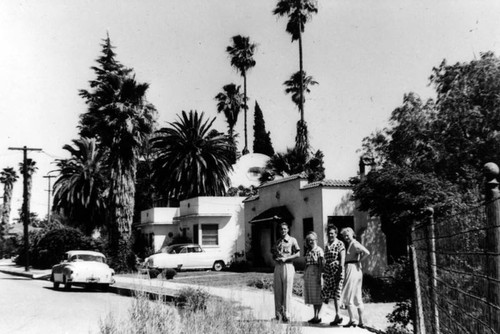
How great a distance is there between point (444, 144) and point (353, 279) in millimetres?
14377

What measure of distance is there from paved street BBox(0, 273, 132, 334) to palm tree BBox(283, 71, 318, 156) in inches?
964

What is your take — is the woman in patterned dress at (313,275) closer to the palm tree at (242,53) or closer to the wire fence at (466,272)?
the wire fence at (466,272)

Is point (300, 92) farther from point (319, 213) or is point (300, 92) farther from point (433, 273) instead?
point (433, 273)

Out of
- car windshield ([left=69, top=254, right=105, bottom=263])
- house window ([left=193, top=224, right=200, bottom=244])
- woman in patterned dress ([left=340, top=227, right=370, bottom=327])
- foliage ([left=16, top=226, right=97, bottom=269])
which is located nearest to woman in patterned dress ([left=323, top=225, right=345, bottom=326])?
woman in patterned dress ([left=340, top=227, right=370, bottom=327])

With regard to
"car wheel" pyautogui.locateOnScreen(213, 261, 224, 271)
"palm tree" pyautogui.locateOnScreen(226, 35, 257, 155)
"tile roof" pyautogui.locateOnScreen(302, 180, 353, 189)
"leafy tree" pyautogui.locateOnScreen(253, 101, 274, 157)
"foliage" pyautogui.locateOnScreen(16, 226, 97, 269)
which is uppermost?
"palm tree" pyautogui.locateOnScreen(226, 35, 257, 155)

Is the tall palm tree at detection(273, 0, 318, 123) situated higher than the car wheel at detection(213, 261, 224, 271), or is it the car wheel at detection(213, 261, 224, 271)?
the tall palm tree at detection(273, 0, 318, 123)

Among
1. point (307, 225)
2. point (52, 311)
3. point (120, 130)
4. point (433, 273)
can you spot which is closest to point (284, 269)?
point (433, 273)

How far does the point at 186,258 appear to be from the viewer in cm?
3077

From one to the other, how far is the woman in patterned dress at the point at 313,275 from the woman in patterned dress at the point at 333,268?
0.91ft

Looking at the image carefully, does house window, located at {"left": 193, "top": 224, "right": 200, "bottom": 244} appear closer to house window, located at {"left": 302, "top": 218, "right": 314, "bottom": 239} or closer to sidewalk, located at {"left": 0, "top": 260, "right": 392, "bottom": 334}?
house window, located at {"left": 302, "top": 218, "right": 314, "bottom": 239}

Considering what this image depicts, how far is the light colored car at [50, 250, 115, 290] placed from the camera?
1998 centimetres

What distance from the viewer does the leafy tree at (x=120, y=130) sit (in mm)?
28703

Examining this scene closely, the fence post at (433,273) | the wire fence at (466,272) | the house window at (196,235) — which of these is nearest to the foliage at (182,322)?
the wire fence at (466,272)

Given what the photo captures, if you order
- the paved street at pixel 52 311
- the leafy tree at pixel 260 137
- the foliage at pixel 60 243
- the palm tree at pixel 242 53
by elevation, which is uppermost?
the palm tree at pixel 242 53
